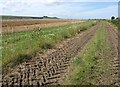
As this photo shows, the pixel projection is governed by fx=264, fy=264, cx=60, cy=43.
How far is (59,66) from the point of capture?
1084 centimetres

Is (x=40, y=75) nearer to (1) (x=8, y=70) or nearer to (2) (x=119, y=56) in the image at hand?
(1) (x=8, y=70)

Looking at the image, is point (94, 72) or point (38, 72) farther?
point (38, 72)

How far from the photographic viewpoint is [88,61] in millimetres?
11547

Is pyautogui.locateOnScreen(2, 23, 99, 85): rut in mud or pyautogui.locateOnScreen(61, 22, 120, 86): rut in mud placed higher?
pyautogui.locateOnScreen(61, 22, 120, 86): rut in mud

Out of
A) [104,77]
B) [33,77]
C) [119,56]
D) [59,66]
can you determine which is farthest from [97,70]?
[119,56]

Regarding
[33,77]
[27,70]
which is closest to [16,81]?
[33,77]

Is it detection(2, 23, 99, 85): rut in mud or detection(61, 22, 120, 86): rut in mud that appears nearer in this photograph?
detection(61, 22, 120, 86): rut in mud

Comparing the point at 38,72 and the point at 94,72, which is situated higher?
the point at 94,72

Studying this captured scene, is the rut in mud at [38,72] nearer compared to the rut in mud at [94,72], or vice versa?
the rut in mud at [94,72]

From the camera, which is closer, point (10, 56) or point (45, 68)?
point (45, 68)

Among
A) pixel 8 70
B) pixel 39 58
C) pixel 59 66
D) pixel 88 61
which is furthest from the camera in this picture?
Answer: pixel 39 58

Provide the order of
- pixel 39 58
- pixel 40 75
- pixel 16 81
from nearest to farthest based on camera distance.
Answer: pixel 16 81 → pixel 40 75 → pixel 39 58

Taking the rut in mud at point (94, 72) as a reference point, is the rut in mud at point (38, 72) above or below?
below

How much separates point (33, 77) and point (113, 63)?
13.2 ft
